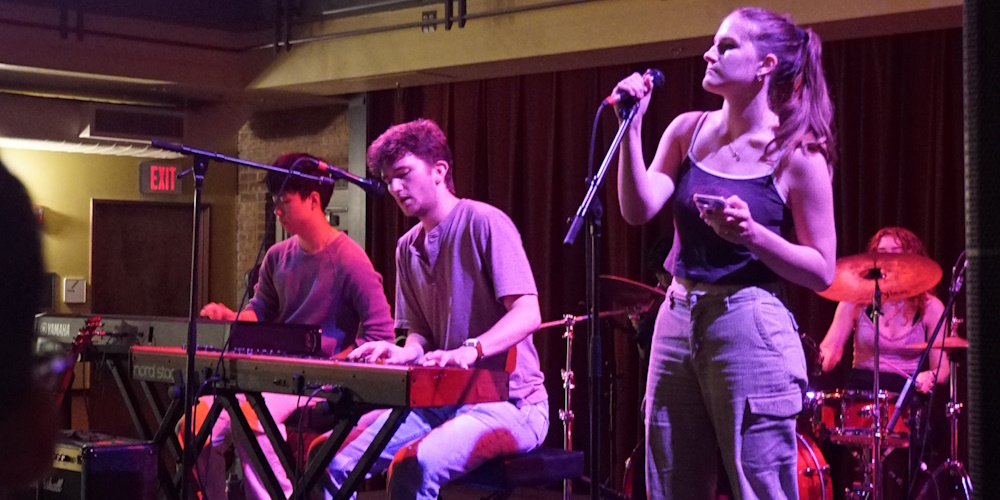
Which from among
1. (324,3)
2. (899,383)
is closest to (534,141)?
(324,3)

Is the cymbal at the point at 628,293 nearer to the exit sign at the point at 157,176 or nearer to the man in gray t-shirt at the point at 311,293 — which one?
the man in gray t-shirt at the point at 311,293

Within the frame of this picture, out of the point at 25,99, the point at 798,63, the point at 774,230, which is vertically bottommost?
the point at 774,230

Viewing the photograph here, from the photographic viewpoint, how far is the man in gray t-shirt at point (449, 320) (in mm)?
3490

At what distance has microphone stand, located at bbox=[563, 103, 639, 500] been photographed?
2565mm

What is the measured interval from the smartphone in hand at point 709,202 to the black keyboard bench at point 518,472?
1524mm

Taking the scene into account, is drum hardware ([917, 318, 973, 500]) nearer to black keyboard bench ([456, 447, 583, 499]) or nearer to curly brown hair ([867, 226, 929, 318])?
curly brown hair ([867, 226, 929, 318])

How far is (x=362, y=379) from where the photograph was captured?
11.3 ft

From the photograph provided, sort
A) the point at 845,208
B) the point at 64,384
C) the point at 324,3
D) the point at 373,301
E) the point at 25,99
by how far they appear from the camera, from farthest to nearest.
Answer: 1. the point at 25,99
2. the point at 324,3
3. the point at 845,208
4. the point at 64,384
5. the point at 373,301

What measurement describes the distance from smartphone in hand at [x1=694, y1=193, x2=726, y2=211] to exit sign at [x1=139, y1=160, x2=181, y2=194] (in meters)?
8.08

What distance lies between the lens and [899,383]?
584cm

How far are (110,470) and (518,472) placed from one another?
73.0 inches

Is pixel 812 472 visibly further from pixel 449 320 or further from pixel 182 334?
pixel 182 334

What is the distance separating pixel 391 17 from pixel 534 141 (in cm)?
119

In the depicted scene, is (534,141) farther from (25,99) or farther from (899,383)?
(25,99)
